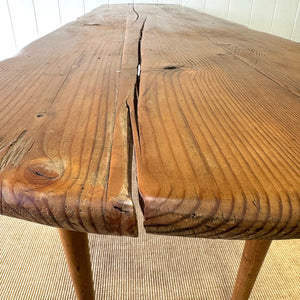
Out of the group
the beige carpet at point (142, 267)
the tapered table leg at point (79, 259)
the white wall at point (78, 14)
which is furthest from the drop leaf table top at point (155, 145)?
the white wall at point (78, 14)

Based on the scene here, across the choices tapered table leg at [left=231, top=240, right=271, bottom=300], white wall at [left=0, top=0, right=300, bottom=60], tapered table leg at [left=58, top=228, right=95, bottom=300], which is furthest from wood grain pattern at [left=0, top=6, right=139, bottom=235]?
white wall at [left=0, top=0, right=300, bottom=60]

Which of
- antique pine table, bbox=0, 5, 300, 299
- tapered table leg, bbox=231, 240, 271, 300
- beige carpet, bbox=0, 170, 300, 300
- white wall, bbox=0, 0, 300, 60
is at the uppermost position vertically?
antique pine table, bbox=0, 5, 300, 299

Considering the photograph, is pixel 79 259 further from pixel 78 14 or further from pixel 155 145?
pixel 78 14

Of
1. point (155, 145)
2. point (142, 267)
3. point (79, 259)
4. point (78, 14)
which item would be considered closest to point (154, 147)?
point (155, 145)

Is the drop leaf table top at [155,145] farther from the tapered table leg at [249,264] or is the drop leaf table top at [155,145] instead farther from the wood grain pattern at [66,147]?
the tapered table leg at [249,264]

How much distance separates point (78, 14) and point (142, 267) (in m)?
1.62

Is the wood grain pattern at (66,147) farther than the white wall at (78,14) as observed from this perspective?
No

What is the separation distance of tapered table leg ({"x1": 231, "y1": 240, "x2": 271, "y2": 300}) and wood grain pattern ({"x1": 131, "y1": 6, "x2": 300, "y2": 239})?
26 cm

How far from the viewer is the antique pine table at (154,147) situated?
0.21m

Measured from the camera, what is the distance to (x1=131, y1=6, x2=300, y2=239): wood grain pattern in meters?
0.21

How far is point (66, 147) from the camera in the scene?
277 mm

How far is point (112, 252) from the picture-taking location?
2.69ft

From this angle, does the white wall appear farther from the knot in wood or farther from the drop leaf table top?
the knot in wood

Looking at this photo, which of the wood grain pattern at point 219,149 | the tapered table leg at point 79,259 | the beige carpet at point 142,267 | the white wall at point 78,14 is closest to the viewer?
the wood grain pattern at point 219,149
